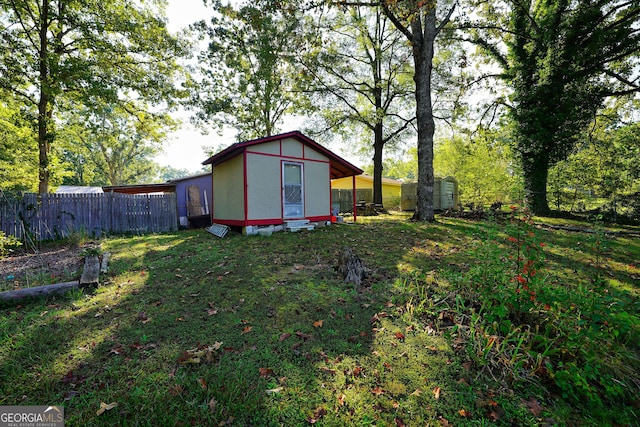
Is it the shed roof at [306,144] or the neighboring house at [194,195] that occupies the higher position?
the shed roof at [306,144]

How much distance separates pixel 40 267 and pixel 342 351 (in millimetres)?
6455

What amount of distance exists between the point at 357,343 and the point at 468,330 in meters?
1.23

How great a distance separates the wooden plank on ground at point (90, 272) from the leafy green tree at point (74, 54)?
843 centimetres

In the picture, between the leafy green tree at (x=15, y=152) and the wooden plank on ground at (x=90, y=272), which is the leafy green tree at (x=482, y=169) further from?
the leafy green tree at (x=15, y=152)

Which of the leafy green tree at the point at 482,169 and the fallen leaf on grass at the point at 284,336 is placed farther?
the leafy green tree at the point at 482,169

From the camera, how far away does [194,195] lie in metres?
17.1

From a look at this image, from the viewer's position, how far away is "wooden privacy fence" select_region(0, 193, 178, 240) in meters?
7.91

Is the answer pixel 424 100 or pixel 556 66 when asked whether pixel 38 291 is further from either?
pixel 556 66

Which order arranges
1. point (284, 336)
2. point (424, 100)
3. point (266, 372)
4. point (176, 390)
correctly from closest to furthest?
point (176, 390) < point (266, 372) < point (284, 336) < point (424, 100)

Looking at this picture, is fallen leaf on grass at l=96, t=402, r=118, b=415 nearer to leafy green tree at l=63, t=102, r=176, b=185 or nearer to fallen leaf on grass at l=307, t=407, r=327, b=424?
fallen leaf on grass at l=307, t=407, r=327, b=424

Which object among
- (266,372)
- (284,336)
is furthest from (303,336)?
(266,372)

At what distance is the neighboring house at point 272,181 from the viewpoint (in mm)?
8547

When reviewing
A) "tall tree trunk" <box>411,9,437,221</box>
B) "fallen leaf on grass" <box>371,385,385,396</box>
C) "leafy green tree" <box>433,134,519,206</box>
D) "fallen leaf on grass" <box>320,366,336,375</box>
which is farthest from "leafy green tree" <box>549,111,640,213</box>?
"fallen leaf on grass" <box>320,366,336,375</box>

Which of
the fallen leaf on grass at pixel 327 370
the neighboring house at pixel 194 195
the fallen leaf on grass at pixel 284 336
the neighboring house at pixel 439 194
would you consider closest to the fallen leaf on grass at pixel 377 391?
the fallen leaf on grass at pixel 327 370
